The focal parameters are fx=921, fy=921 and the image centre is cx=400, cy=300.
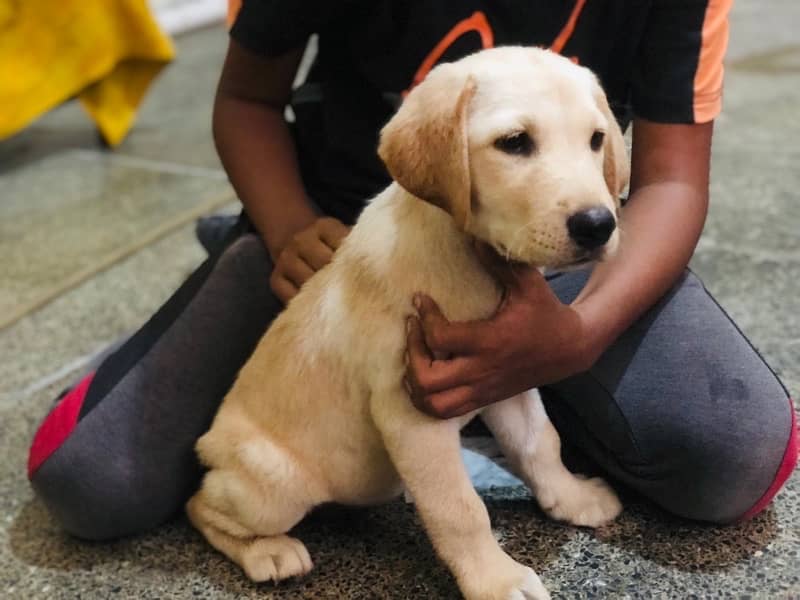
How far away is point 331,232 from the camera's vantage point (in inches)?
55.5

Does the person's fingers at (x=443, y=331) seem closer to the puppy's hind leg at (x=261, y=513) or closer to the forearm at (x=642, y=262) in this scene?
the forearm at (x=642, y=262)

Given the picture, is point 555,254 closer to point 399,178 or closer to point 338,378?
point 399,178

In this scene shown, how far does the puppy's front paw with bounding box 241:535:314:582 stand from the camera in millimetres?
1285

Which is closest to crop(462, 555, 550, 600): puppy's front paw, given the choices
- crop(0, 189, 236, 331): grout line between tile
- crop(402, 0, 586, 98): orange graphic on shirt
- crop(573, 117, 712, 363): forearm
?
crop(573, 117, 712, 363): forearm

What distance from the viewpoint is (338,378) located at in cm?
121

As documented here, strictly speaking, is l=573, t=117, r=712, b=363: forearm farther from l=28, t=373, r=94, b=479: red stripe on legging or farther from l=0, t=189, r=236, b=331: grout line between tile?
l=0, t=189, r=236, b=331: grout line between tile

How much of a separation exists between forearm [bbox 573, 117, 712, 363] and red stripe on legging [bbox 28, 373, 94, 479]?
0.81 meters

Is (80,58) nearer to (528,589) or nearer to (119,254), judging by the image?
(119,254)

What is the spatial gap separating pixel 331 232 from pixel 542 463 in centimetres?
47

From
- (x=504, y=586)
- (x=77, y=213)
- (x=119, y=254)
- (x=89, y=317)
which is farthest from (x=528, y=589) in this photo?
(x=77, y=213)

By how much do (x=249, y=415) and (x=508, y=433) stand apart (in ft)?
1.21

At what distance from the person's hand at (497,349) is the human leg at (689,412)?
162 mm

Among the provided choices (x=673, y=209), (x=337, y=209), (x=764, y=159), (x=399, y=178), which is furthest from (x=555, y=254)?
(x=764, y=159)

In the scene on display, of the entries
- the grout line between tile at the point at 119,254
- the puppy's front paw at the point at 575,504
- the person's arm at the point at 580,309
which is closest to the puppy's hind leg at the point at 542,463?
the puppy's front paw at the point at 575,504
